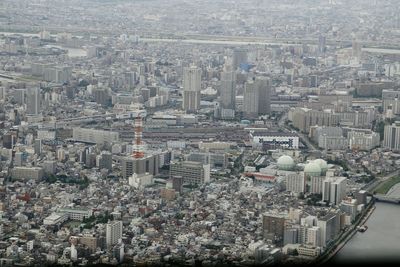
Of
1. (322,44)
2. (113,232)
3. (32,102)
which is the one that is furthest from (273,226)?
(322,44)

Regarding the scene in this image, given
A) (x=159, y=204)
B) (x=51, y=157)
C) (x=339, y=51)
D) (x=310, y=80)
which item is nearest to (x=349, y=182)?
(x=159, y=204)

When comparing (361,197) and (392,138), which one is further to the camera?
(392,138)

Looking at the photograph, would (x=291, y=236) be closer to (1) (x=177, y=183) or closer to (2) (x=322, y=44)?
(1) (x=177, y=183)

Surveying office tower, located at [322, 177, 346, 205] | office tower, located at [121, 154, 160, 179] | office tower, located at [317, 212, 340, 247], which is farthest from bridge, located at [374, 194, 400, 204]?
office tower, located at [121, 154, 160, 179]

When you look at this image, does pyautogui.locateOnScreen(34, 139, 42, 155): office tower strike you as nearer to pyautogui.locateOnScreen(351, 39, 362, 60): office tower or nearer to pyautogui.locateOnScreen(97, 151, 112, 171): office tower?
pyautogui.locateOnScreen(97, 151, 112, 171): office tower

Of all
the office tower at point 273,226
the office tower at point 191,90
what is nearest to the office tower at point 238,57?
the office tower at point 191,90

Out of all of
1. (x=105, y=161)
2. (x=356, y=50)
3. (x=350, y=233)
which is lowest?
(x=350, y=233)
